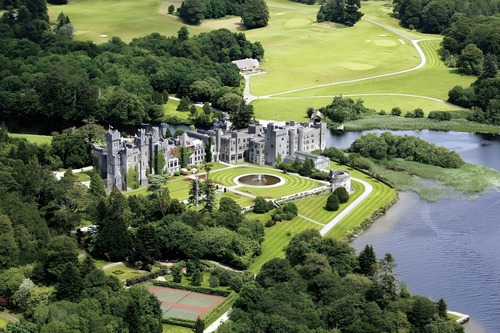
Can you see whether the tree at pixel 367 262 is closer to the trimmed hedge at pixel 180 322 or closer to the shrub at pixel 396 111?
the trimmed hedge at pixel 180 322

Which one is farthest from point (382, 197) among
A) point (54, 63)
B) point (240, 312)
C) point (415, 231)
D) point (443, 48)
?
point (443, 48)

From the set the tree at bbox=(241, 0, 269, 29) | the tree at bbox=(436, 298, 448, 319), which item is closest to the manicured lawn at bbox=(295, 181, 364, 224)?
the tree at bbox=(436, 298, 448, 319)

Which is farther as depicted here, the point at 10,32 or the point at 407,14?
the point at 407,14

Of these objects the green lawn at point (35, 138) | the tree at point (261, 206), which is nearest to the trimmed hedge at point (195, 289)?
the tree at point (261, 206)

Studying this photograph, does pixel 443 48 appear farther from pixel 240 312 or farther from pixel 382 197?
pixel 240 312

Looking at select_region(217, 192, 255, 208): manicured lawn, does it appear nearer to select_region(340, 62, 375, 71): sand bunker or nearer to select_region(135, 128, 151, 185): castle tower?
select_region(135, 128, 151, 185): castle tower

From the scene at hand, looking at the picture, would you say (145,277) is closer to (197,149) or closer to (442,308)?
(442,308)
